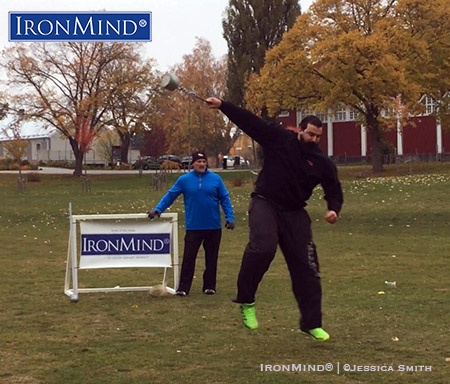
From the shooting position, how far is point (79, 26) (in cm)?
848

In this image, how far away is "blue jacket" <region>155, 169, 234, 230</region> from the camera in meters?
10.4

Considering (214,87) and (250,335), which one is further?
(214,87)

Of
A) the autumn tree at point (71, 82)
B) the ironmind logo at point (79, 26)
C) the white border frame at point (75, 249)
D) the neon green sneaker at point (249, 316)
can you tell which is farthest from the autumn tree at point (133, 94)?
the neon green sneaker at point (249, 316)

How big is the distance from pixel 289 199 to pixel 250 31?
60576mm

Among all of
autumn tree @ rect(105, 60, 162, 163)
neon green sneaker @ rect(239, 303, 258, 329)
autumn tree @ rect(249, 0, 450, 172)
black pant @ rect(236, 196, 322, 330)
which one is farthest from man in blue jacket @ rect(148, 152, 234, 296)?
autumn tree @ rect(105, 60, 162, 163)

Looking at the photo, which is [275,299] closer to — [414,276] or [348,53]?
[414,276]

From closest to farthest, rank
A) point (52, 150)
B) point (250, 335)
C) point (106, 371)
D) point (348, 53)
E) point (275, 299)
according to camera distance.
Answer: point (106, 371)
point (250, 335)
point (275, 299)
point (348, 53)
point (52, 150)

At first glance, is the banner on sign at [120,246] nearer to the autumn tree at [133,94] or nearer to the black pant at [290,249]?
the black pant at [290,249]

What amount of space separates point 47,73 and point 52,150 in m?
53.5

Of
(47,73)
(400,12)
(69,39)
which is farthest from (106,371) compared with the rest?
(47,73)

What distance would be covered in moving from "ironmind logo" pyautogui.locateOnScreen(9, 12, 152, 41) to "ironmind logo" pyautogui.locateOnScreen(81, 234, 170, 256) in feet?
9.08

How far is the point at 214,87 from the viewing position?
76.6m

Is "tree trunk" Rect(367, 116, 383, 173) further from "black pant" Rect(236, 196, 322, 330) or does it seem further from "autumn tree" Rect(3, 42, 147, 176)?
"black pant" Rect(236, 196, 322, 330)

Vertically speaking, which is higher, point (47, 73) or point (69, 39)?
point (47, 73)
